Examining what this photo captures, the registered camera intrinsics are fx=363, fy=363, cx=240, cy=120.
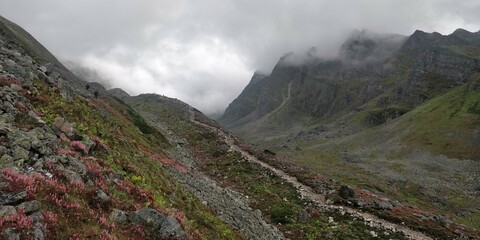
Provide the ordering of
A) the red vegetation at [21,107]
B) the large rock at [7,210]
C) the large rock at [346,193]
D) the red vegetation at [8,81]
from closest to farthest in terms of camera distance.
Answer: the large rock at [7,210] < the red vegetation at [21,107] < the red vegetation at [8,81] < the large rock at [346,193]

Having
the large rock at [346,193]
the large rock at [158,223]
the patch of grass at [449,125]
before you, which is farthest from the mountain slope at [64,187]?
the patch of grass at [449,125]

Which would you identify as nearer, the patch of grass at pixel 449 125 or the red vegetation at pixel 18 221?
the red vegetation at pixel 18 221

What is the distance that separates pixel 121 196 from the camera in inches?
648

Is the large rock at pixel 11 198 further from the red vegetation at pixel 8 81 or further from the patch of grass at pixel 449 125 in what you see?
the patch of grass at pixel 449 125

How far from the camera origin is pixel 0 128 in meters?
15.7

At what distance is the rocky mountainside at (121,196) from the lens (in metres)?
12.5

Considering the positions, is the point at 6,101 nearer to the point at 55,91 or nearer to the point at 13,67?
the point at 13,67

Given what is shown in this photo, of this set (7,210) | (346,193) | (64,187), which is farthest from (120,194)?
(346,193)

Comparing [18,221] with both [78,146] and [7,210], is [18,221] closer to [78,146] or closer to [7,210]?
[7,210]

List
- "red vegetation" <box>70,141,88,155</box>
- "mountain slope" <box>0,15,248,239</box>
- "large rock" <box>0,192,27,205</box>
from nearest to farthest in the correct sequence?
"large rock" <box>0,192,27,205</box> < "mountain slope" <box>0,15,248,239</box> < "red vegetation" <box>70,141,88,155</box>

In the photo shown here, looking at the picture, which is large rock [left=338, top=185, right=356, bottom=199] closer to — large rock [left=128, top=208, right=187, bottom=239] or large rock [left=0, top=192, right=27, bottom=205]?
large rock [left=128, top=208, right=187, bottom=239]

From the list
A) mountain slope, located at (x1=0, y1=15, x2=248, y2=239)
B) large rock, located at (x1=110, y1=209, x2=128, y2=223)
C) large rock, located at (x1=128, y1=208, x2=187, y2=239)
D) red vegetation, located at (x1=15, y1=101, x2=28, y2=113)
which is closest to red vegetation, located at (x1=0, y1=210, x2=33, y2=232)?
mountain slope, located at (x1=0, y1=15, x2=248, y2=239)

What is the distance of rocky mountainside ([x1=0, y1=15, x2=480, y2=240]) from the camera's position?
12.5m

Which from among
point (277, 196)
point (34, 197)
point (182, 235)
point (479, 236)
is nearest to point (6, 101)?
point (34, 197)
